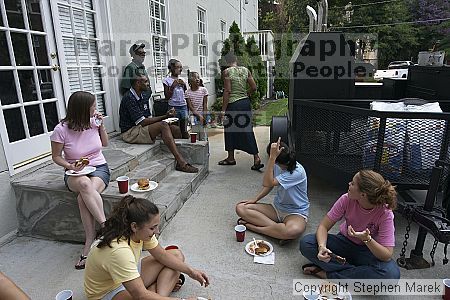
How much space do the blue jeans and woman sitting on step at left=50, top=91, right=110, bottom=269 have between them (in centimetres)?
165

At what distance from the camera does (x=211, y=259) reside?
264 centimetres

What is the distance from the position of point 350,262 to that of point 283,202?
772mm

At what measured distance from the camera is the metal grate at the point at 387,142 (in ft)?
8.70

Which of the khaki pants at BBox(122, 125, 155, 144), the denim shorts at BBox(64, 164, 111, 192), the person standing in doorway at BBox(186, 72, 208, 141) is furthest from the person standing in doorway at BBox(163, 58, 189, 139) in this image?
the denim shorts at BBox(64, 164, 111, 192)

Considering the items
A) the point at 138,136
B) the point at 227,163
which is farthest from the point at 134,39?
the point at 227,163

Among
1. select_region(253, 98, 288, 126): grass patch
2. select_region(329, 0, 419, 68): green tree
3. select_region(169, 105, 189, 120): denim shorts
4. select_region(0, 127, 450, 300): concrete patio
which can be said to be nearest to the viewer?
select_region(0, 127, 450, 300): concrete patio

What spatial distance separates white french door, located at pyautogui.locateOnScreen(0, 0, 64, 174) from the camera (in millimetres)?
3037

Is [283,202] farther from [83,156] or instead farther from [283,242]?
[83,156]

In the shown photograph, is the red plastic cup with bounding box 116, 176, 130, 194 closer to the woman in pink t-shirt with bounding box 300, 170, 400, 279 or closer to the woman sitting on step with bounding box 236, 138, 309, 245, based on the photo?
the woman sitting on step with bounding box 236, 138, 309, 245

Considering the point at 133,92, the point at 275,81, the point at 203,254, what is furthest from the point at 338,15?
the point at 203,254

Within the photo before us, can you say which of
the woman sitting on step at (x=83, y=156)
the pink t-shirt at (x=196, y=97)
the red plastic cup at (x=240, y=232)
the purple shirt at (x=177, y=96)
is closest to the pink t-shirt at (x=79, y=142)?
the woman sitting on step at (x=83, y=156)

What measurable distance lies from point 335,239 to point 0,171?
9.42 feet

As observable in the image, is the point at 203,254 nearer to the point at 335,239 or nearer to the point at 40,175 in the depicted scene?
the point at 335,239

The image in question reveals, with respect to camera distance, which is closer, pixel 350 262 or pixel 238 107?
pixel 350 262
